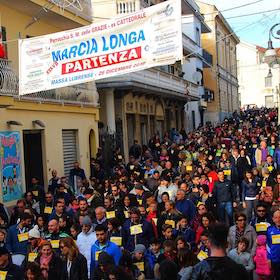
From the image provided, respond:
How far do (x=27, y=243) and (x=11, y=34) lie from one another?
30.5 feet

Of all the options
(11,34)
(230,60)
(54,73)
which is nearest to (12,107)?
(11,34)

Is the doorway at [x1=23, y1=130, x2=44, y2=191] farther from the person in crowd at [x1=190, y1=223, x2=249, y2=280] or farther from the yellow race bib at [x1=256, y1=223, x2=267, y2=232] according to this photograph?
the person in crowd at [x1=190, y1=223, x2=249, y2=280]

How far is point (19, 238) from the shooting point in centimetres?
1006

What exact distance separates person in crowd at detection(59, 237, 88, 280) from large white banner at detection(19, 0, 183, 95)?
11.6 feet

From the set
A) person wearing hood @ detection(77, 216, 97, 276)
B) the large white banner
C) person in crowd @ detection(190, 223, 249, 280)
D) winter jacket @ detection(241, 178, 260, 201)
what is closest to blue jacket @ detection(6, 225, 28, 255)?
person wearing hood @ detection(77, 216, 97, 276)

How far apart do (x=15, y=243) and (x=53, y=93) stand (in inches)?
391

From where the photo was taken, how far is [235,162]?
57.2ft

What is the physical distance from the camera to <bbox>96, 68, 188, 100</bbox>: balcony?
25.5 metres

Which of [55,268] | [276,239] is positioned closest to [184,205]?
[276,239]

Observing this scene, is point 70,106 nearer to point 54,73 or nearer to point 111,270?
point 54,73

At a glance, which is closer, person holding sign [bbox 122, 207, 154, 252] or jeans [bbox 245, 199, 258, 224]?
person holding sign [bbox 122, 207, 154, 252]

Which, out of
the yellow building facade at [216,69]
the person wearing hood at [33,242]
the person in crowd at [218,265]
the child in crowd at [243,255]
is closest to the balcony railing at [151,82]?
the yellow building facade at [216,69]

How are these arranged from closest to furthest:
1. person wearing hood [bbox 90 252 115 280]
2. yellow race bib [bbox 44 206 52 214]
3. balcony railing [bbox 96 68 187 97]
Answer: person wearing hood [bbox 90 252 115 280]
yellow race bib [bbox 44 206 52 214]
balcony railing [bbox 96 68 187 97]

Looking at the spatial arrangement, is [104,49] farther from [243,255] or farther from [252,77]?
[252,77]
